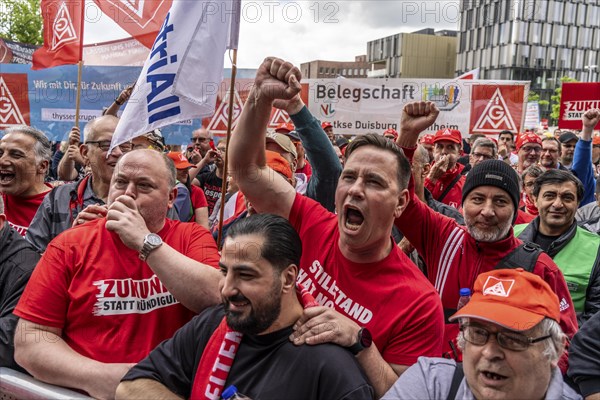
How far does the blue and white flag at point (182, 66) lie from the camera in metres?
3.17

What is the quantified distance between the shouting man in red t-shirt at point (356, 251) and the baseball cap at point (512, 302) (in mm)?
187

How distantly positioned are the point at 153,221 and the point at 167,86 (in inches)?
38.0

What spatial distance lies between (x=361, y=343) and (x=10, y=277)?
5.49 ft

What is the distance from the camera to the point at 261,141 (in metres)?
2.40

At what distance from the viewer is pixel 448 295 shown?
2.90 m

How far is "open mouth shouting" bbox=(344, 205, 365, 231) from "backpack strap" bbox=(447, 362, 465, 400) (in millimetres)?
643

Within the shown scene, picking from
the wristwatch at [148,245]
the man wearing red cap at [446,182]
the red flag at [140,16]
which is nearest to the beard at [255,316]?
the wristwatch at [148,245]

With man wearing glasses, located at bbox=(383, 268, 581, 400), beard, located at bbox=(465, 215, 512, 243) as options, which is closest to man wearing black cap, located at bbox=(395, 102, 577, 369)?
beard, located at bbox=(465, 215, 512, 243)

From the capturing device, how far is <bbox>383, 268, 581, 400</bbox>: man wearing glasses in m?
1.85

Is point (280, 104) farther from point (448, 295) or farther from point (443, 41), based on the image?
point (443, 41)

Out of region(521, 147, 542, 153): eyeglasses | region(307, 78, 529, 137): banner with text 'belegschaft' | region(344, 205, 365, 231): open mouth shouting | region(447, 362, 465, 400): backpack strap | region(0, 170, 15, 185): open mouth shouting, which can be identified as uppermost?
region(307, 78, 529, 137): banner with text 'belegschaft'

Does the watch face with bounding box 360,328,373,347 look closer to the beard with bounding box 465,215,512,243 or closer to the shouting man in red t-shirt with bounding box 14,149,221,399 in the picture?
the shouting man in red t-shirt with bounding box 14,149,221,399

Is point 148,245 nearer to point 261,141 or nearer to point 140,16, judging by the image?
point 261,141

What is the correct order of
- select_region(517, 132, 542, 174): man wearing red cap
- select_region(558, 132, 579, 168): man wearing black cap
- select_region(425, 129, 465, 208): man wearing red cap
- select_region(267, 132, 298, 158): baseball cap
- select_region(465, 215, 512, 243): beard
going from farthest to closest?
select_region(558, 132, 579, 168): man wearing black cap → select_region(517, 132, 542, 174): man wearing red cap → select_region(425, 129, 465, 208): man wearing red cap → select_region(267, 132, 298, 158): baseball cap → select_region(465, 215, 512, 243): beard
